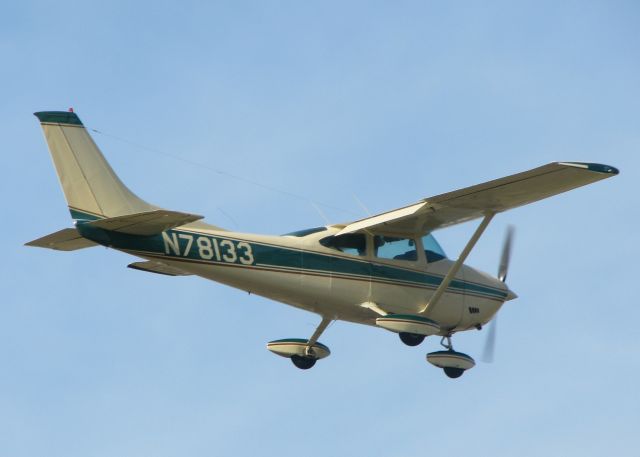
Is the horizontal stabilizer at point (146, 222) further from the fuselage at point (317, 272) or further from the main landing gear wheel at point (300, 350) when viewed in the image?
the main landing gear wheel at point (300, 350)

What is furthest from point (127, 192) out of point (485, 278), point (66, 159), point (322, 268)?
point (485, 278)

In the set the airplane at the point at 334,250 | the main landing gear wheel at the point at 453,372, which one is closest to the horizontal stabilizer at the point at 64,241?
the airplane at the point at 334,250

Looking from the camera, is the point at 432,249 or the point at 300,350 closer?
the point at 432,249

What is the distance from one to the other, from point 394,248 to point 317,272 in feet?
5.34

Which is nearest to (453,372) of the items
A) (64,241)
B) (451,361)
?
(451,361)

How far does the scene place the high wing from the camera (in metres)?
21.4

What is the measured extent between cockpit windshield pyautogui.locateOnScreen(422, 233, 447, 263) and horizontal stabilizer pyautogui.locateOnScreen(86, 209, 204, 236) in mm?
5041

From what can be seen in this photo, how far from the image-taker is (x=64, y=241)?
22.2 m

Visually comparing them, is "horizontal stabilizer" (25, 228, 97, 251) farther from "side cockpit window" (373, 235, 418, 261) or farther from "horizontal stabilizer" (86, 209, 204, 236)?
"side cockpit window" (373, 235, 418, 261)

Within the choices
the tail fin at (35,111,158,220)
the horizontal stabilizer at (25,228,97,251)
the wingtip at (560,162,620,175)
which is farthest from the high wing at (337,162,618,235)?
the horizontal stabilizer at (25,228,97,251)

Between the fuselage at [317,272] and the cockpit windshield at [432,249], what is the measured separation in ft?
0.20

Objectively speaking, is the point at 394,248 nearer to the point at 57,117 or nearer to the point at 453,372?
the point at 453,372

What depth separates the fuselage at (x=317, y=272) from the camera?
21.2 m

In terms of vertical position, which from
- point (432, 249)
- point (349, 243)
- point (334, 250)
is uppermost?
point (432, 249)
